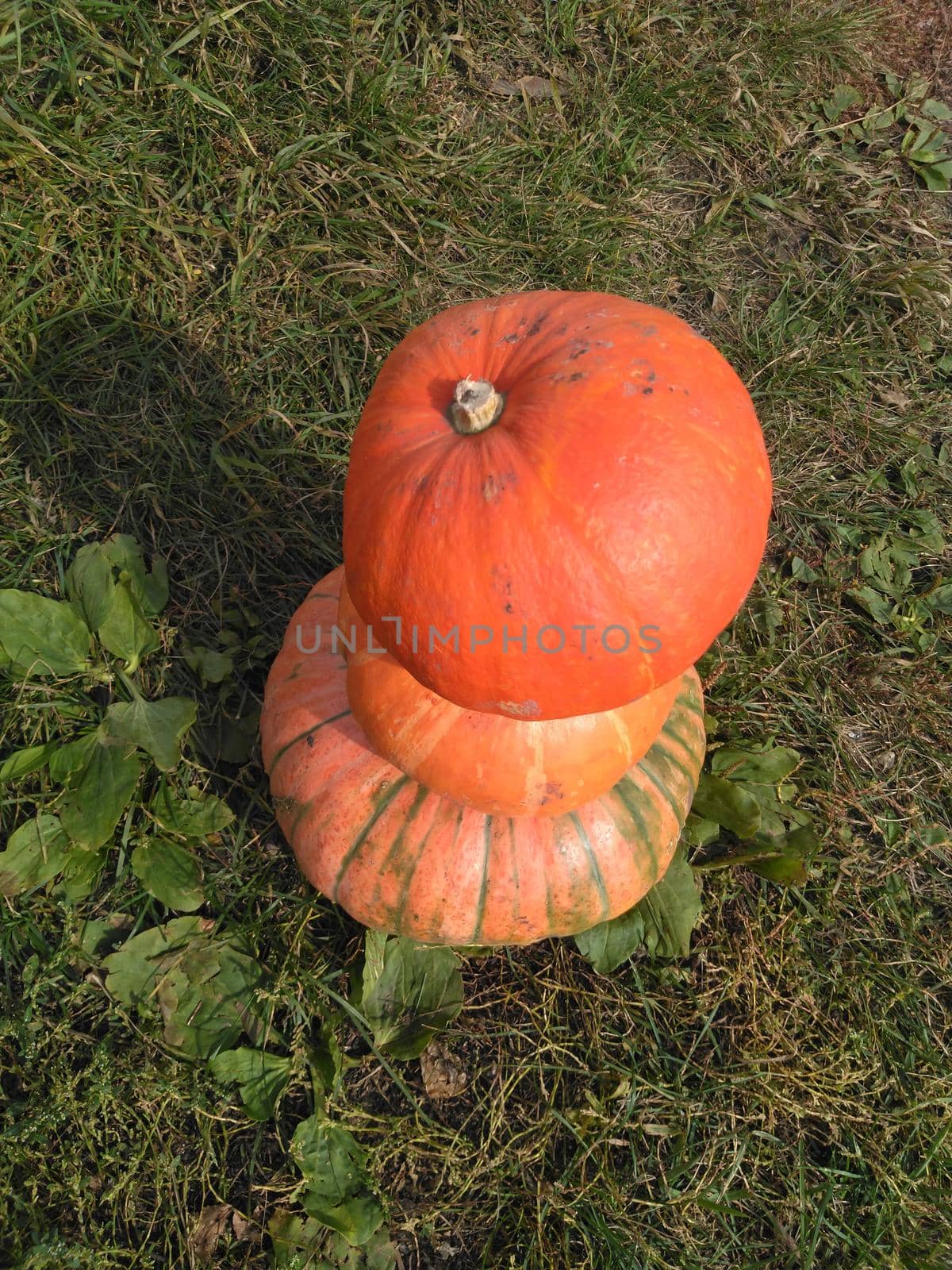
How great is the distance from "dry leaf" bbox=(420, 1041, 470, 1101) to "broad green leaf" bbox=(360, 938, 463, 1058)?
0.12 meters

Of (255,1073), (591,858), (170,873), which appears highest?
(591,858)

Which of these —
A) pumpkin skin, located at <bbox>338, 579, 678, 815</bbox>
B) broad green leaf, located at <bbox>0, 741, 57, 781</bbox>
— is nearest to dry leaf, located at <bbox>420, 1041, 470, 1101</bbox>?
pumpkin skin, located at <bbox>338, 579, 678, 815</bbox>

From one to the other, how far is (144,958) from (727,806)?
1.75 m

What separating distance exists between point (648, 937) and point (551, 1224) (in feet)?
2.58

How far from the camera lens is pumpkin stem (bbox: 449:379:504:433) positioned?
4.90ft

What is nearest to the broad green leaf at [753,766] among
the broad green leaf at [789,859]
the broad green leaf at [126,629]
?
the broad green leaf at [789,859]

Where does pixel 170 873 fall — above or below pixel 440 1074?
above

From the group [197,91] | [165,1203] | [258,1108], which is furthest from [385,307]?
[165,1203]

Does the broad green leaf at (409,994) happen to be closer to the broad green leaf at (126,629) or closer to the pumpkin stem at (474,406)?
the broad green leaf at (126,629)

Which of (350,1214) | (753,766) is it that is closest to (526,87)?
(753,766)

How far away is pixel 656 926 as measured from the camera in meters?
2.62

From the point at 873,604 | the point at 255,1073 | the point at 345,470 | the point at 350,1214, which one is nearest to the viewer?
the point at 350,1214

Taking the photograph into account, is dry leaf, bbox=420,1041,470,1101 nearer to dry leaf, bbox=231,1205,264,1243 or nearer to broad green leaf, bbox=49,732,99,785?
dry leaf, bbox=231,1205,264,1243

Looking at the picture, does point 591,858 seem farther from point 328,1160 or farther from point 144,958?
point 144,958
